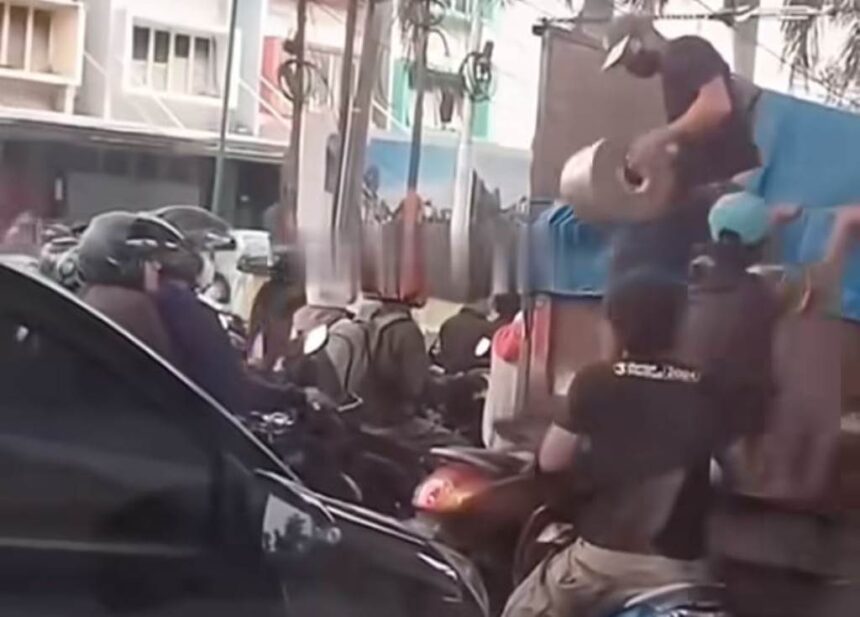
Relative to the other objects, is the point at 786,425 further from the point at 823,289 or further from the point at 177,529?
the point at 177,529

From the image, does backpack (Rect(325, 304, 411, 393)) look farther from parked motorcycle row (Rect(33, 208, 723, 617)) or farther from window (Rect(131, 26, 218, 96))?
window (Rect(131, 26, 218, 96))

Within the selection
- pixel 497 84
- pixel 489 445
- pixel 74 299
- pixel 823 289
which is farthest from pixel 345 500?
pixel 823 289

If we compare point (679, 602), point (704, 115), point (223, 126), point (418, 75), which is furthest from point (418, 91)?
point (679, 602)

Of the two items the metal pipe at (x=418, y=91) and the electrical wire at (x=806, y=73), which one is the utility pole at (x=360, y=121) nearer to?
the metal pipe at (x=418, y=91)

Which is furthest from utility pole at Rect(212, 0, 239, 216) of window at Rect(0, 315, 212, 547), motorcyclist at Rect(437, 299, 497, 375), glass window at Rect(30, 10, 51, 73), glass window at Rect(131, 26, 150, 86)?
window at Rect(0, 315, 212, 547)

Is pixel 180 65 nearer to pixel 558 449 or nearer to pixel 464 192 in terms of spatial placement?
pixel 464 192

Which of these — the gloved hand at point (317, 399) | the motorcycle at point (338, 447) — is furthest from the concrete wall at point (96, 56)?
the gloved hand at point (317, 399)
